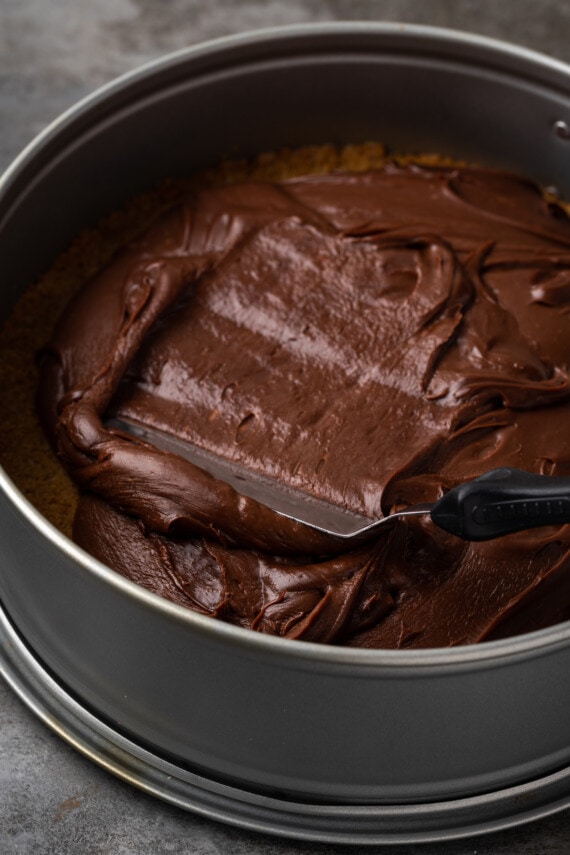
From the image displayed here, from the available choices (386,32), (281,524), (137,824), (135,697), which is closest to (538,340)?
(281,524)

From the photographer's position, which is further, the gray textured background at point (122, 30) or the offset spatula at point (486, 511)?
the gray textured background at point (122, 30)

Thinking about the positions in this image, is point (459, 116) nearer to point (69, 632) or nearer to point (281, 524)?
point (281, 524)

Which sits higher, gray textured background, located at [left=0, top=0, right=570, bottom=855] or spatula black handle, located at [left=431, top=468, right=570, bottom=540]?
gray textured background, located at [left=0, top=0, right=570, bottom=855]

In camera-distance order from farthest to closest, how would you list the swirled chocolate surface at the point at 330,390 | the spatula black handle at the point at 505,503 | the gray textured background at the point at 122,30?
the gray textured background at the point at 122,30 → the swirled chocolate surface at the point at 330,390 → the spatula black handle at the point at 505,503

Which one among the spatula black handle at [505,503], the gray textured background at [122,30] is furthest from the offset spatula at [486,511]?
the gray textured background at [122,30]

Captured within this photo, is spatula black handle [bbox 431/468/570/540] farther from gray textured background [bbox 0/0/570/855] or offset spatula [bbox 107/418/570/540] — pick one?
gray textured background [bbox 0/0/570/855]

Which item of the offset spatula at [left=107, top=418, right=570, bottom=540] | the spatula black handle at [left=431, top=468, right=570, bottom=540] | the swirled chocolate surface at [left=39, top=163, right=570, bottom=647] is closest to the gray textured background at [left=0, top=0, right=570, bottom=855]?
the swirled chocolate surface at [left=39, top=163, right=570, bottom=647]

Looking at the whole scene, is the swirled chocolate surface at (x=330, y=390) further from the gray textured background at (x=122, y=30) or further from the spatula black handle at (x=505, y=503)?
the gray textured background at (x=122, y=30)
